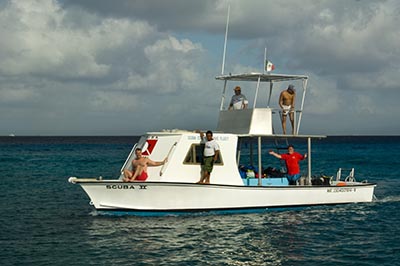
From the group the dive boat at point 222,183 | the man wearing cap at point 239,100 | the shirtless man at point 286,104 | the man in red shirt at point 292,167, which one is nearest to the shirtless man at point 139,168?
the dive boat at point 222,183

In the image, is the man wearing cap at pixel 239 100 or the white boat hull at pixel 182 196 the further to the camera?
the man wearing cap at pixel 239 100

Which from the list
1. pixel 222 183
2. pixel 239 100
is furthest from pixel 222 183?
pixel 239 100

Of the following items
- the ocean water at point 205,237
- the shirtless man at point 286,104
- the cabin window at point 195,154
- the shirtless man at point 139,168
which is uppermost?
the shirtless man at point 286,104

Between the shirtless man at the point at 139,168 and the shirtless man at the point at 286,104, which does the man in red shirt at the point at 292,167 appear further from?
the shirtless man at the point at 139,168

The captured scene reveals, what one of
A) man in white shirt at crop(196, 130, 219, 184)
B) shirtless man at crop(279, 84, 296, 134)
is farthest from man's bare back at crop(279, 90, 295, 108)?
man in white shirt at crop(196, 130, 219, 184)

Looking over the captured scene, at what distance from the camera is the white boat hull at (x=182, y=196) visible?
1711 cm

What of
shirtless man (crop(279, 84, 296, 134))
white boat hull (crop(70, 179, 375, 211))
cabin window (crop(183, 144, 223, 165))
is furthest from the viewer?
shirtless man (crop(279, 84, 296, 134))

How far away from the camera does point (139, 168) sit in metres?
17.8

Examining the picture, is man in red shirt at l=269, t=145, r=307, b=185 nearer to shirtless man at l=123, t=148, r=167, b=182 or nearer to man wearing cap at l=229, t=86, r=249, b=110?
man wearing cap at l=229, t=86, r=249, b=110

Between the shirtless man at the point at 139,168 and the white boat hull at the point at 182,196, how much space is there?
27.1 inches

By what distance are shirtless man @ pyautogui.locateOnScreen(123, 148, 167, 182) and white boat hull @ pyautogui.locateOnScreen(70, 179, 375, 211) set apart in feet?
2.26

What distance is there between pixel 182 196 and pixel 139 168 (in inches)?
64.0

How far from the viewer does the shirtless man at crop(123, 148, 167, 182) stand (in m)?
17.8

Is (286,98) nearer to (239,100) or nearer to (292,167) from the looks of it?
(239,100)
